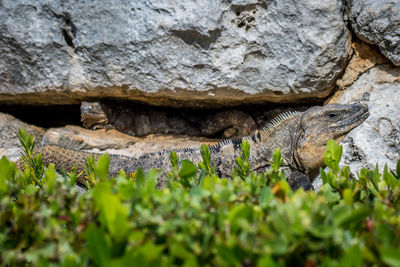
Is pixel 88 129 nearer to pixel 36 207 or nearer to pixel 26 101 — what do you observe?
pixel 26 101

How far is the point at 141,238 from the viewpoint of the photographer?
162 centimetres

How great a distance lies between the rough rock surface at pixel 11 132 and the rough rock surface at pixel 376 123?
12.7 ft

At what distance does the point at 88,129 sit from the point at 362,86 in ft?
11.6

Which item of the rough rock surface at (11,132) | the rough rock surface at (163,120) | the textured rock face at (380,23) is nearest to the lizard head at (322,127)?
the textured rock face at (380,23)

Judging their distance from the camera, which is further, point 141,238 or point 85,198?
point 85,198

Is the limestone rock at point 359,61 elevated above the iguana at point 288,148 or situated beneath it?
elevated above

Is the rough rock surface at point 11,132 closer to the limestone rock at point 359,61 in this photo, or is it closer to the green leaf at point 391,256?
the limestone rock at point 359,61

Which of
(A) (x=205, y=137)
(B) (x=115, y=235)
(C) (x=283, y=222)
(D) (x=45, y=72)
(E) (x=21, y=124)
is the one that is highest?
(C) (x=283, y=222)

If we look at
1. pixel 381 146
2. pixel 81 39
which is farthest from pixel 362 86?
pixel 81 39

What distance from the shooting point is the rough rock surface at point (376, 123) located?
442cm

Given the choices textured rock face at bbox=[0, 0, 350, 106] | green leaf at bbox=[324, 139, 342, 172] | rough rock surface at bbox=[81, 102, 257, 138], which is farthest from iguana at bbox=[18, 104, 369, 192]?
green leaf at bbox=[324, 139, 342, 172]

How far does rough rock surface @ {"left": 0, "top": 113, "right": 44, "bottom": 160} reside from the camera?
5.29 m

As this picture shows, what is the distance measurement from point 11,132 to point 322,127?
389 cm

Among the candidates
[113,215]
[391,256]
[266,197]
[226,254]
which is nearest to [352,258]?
[391,256]
